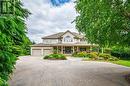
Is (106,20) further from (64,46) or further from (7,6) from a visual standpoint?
(64,46)

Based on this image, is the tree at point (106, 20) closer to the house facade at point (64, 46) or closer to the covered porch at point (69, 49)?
the house facade at point (64, 46)

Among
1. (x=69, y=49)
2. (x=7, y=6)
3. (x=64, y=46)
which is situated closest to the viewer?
(x=7, y=6)

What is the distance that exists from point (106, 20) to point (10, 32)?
11.5 metres

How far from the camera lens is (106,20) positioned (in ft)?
56.3

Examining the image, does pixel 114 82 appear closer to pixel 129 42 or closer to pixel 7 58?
pixel 129 42

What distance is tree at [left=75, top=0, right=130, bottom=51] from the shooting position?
56.3ft

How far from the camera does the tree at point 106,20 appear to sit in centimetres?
1717

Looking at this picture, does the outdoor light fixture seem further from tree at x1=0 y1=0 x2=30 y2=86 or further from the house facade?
the house facade

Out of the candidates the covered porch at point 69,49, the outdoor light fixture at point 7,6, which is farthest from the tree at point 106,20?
the covered porch at point 69,49

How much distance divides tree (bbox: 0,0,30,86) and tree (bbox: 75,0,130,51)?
33.6 feet

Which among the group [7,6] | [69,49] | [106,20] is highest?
[106,20]

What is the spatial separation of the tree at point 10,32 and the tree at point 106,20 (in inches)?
404

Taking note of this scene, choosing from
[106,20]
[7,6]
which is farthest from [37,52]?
[7,6]

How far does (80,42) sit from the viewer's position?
217 ft
